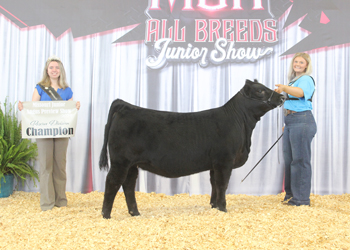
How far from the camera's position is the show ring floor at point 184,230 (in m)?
2.23

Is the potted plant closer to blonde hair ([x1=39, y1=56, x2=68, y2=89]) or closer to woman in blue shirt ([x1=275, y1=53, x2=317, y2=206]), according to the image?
blonde hair ([x1=39, y1=56, x2=68, y2=89])

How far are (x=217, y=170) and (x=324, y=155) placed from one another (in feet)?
8.94

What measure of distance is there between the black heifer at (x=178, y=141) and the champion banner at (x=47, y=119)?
883 millimetres

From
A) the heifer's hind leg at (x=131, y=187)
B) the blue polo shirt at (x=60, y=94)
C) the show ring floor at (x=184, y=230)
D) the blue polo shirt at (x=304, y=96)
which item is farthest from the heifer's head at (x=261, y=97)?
the blue polo shirt at (x=60, y=94)

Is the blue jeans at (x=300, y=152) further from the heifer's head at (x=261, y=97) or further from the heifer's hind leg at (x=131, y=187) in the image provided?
the heifer's hind leg at (x=131, y=187)

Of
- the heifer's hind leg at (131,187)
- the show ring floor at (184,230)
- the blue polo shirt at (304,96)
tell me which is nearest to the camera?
the show ring floor at (184,230)

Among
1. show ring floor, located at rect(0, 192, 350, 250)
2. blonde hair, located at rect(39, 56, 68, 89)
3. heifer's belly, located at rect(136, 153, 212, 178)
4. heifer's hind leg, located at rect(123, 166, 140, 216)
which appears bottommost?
show ring floor, located at rect(0, 192, 350, 250)

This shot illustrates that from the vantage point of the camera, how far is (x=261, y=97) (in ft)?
10.6

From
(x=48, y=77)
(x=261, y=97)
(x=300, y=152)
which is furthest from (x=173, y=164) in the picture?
(x=48, y=77)

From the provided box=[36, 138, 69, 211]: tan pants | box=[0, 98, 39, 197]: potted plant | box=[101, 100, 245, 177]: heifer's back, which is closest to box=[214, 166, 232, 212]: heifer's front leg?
box=[101, 100, 245, 177]: heifer's back

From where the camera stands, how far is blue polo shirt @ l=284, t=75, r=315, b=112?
3409mm

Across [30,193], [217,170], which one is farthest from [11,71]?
[217,170]

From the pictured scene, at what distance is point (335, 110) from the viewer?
474 cm

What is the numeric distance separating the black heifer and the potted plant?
6.90 ft
